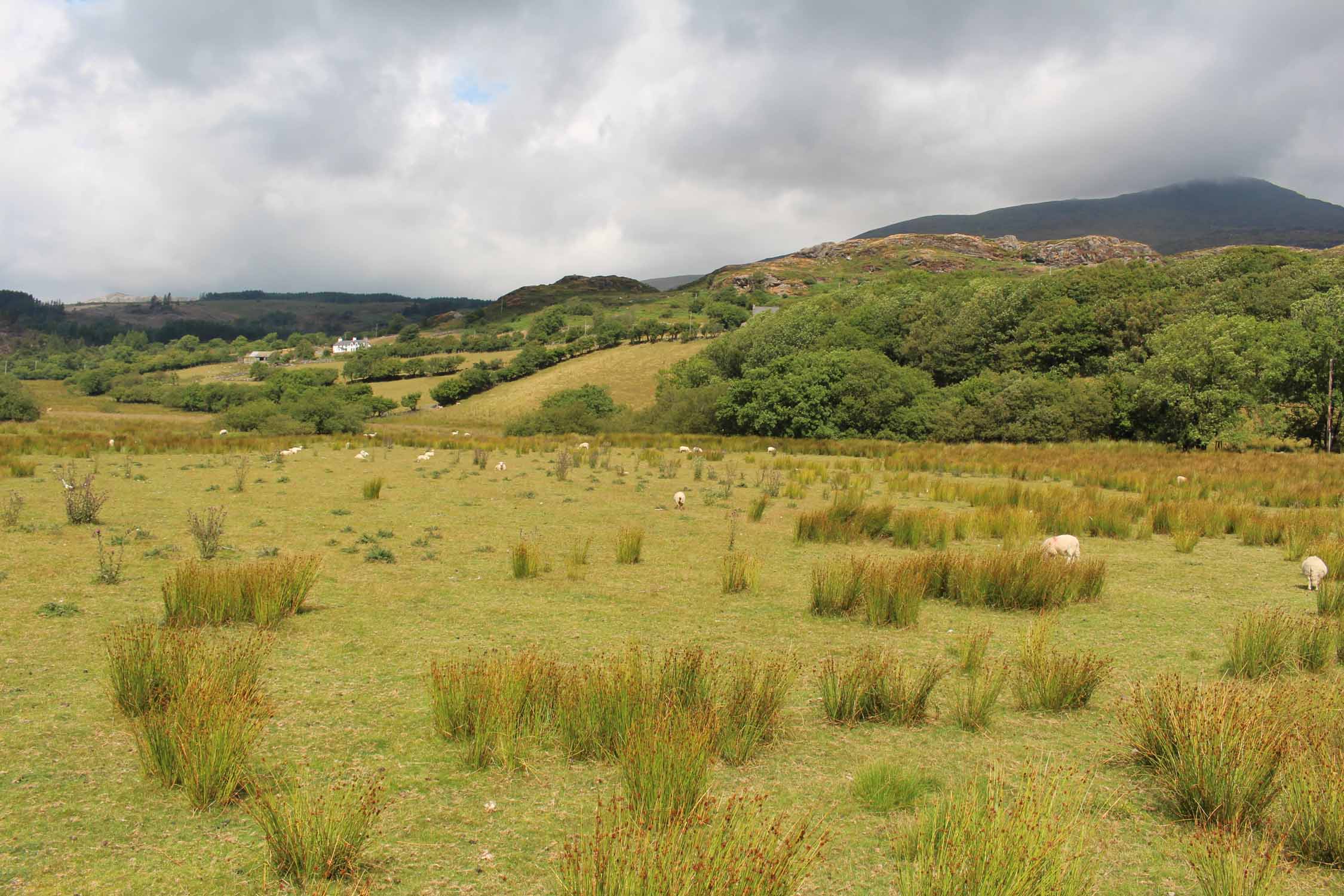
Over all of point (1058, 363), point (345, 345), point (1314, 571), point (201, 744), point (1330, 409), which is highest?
point (345, 345)

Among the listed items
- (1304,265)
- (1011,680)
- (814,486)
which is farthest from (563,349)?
(1011,680)

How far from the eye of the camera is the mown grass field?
11.6 ft

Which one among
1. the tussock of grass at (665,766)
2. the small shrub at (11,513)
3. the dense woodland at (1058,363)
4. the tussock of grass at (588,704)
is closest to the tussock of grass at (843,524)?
the tussock of grass at (588,704)

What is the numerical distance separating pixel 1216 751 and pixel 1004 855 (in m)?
2.00

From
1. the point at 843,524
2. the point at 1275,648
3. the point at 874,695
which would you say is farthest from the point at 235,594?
the point at 843,524

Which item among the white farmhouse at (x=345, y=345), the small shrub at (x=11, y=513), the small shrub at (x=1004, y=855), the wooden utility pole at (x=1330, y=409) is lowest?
the small shrub at (x=1004, y=855)

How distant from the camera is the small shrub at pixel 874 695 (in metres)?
5.36

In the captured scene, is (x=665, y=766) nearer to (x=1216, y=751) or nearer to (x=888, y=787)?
(x=888, y=787)

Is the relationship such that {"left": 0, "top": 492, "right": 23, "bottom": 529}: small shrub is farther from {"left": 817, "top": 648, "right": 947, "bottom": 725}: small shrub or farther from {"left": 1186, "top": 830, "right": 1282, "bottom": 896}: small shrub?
{"left": 1186, "top": 830, "right": 1282, "bottom": 896}: small shrub

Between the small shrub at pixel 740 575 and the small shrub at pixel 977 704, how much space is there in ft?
13.4

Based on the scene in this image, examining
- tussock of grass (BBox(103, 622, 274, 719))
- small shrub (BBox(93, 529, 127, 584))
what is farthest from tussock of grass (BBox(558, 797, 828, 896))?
small shrub (BBox(93, 529, 127, 584))

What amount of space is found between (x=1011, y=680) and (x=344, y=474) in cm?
1882

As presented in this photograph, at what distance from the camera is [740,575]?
9539 millimetres

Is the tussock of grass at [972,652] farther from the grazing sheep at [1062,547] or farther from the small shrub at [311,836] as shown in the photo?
the small shrub at [311,836]
